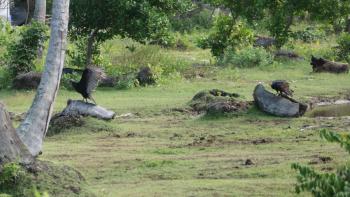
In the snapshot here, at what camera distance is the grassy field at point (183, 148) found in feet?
27.6

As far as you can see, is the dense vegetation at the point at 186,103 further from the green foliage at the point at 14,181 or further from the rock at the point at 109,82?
the rock at the point at 109,82

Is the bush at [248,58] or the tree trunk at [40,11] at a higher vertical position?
the tree trunk at [40,11]

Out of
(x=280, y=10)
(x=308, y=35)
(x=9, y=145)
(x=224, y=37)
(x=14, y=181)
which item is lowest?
(x=14, y=181)

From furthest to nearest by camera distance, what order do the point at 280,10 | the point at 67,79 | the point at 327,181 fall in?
the point at 280,10 → the point at 67,79 → the point at 327,181

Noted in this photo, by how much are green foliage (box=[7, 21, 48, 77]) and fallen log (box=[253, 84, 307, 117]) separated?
7.36 metres

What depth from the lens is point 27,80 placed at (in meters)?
18.6

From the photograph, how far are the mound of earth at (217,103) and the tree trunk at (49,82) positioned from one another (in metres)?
5.78

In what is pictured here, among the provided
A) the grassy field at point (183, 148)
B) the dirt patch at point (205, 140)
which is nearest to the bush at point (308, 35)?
the grassy field at point (183, 148)

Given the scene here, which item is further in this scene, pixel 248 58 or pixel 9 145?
pixel 248 58

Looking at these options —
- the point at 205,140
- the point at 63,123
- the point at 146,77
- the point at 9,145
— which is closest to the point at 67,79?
the point at 146,77

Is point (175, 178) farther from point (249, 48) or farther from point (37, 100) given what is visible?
point (249, 48)

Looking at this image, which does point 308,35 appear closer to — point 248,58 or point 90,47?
point 248,58

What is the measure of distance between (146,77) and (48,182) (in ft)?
41.7

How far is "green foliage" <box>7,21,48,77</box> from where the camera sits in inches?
772
